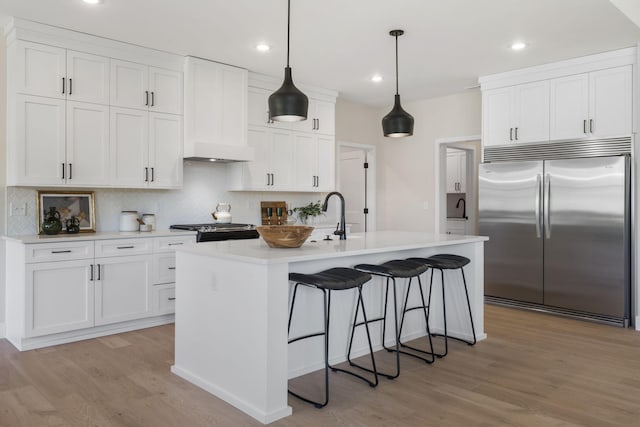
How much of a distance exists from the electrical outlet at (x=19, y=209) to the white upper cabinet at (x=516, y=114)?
4.74 metres

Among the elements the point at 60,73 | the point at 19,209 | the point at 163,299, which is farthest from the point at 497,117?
the point at 19,209

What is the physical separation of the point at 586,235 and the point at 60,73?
5.05 m

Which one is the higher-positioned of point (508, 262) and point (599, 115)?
point (599, 115)

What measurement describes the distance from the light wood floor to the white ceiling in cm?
261

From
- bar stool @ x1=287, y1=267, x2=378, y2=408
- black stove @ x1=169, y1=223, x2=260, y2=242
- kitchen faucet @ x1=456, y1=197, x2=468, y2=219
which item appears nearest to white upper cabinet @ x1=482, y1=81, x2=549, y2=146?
kitchen faucet @ x1=456, y1=197, x2=468, y2=219

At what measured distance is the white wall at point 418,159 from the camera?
253 inches

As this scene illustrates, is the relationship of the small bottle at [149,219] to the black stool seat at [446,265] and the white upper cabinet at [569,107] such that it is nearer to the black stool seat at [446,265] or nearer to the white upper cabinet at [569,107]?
the black stool seat at [446,265]

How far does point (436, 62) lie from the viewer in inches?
198

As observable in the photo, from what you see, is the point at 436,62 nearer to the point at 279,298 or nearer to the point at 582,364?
the point at 582,364

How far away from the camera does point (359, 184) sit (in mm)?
7492

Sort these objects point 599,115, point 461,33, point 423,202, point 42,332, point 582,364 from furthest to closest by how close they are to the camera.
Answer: point 423,202, point 599,115, point 461,33, point 42,332, point 582,364

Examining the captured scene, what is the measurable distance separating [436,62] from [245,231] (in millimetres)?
2641

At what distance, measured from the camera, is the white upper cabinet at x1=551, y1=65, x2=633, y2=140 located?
4.59 m

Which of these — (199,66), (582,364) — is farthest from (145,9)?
(582,364)
